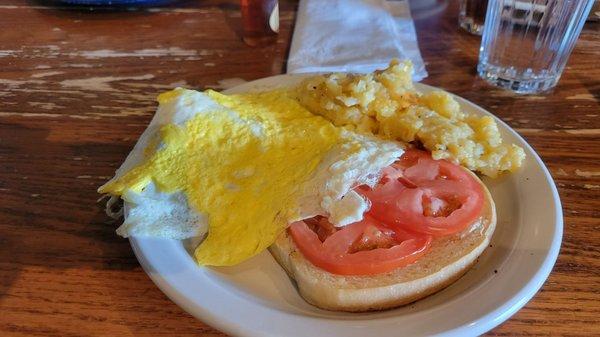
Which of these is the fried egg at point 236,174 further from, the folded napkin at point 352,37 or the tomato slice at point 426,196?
the folded napkin at point 352,37

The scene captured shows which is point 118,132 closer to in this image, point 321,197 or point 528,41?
point 321,197

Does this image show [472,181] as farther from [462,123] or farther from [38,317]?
[38,317]

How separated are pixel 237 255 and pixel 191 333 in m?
0.15

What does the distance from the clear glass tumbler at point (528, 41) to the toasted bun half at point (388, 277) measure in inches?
32.0

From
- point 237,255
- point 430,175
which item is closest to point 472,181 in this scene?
point 430,175

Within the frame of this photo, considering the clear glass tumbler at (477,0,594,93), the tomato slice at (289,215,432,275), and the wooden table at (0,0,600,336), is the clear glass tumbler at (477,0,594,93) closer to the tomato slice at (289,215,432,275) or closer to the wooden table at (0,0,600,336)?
the wooden table at (0,0,600,336)

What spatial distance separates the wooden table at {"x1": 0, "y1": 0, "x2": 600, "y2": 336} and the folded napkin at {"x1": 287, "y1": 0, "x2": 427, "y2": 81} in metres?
0.07

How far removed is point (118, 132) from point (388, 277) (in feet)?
2.86

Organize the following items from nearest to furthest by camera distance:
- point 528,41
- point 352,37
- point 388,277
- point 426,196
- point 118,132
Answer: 1. point 388,277
2. point 426,196
3. point 118,132
4. point 528,41
5. point 352,37

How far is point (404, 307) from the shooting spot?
3.03 ft

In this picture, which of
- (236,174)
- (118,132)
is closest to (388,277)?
(236,174)

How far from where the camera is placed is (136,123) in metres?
1.48

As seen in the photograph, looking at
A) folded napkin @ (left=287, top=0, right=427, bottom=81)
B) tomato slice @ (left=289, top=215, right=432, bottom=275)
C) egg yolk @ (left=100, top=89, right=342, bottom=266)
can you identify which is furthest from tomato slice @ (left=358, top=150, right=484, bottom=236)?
folded napkin @ (left=287, top=0, right=427, bottom=81)

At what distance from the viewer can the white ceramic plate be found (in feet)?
2.68
